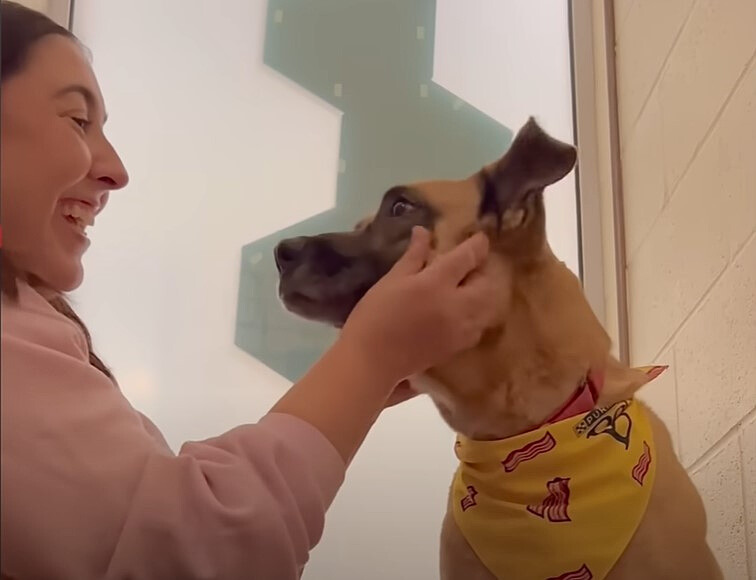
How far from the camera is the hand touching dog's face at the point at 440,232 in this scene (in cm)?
121

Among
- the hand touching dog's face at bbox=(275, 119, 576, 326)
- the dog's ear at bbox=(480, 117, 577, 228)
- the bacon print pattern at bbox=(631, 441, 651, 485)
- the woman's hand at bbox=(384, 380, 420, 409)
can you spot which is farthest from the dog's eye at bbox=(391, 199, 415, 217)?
the bacon print pattern at bbox=(631, 441, 651, 485)

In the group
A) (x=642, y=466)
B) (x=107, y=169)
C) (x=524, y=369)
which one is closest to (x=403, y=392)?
(x=524, y=369)

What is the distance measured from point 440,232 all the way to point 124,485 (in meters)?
0.64

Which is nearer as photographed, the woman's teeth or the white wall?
the woman's teeth

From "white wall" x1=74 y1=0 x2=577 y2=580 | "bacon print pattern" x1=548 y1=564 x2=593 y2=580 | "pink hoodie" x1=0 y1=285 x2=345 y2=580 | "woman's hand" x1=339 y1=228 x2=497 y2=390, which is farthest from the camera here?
"white wall" x1=74 y1=0 x2=577 y2=580

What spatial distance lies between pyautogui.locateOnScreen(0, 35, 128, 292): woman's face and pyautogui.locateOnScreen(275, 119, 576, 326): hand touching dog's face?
355 millimetres

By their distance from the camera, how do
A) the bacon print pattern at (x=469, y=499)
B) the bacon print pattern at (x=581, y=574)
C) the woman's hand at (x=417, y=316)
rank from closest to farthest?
the woman's hand at (x=417, y=316) → the bacon print pattern at (x=581, y=574) → the bacon print pattern at (x=469, y=499)

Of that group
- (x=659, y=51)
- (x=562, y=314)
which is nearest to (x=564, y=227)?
(x=659, y=51)

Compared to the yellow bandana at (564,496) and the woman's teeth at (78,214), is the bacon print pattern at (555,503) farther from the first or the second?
the woman's teeth at (78,214)

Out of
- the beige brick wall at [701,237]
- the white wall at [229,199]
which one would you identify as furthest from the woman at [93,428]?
the white wall at [229,199]

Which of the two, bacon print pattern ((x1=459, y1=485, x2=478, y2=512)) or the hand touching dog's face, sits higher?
the hand touching dog's face

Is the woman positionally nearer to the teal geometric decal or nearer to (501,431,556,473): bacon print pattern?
(501,431,556,473): bacon print pattern

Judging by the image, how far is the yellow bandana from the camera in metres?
1.14

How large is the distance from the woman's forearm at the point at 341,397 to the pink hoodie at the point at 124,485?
0.02m
